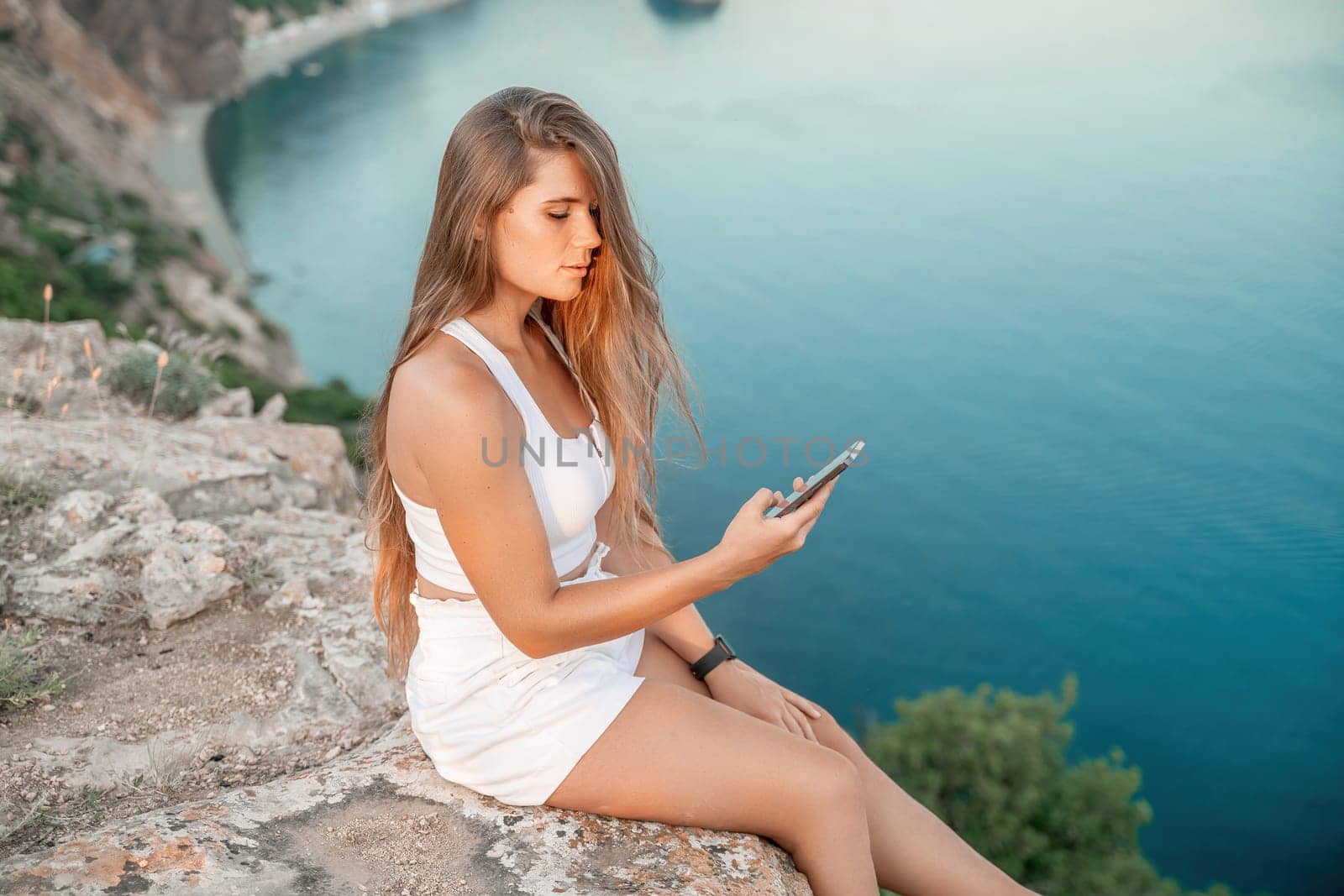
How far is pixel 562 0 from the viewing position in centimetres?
4512

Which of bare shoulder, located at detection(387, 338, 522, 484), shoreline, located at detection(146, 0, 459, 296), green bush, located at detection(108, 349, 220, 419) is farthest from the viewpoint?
shoreline, located at detection(146, 0, 459, 296)

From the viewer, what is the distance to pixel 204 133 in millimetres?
39000

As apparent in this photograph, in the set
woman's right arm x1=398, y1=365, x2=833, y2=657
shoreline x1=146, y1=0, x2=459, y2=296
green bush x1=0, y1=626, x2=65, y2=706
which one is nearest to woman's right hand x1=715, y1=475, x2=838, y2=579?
woman's right arm x1=398, y1=365, x2=833, y2=657

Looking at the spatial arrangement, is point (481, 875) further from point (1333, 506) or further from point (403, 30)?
point (403, 30)

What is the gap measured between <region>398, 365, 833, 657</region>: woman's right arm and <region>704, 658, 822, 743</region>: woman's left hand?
522 millimetres

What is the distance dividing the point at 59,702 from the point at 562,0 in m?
47.4

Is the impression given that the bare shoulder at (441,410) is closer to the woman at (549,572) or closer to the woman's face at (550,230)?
the woman at (549,572)

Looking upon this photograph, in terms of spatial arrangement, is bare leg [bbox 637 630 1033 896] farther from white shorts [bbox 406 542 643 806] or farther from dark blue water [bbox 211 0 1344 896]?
dark blue water [bbox 211 0 1344 896]

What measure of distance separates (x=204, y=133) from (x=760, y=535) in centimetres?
4306

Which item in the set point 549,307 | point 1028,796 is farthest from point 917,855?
point 1028,796

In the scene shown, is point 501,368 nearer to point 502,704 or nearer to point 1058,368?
point 502,704

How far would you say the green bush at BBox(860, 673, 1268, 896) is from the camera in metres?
8.23

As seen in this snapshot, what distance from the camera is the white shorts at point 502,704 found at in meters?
Answer: 1.96

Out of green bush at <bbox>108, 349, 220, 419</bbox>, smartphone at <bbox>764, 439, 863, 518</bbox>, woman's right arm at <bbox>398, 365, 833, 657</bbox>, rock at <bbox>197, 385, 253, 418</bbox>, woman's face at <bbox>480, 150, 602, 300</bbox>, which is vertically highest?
woman's face at <bbox>480, 150, 602, 300</bbox>
